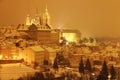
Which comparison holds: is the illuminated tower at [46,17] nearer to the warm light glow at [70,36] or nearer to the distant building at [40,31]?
the distant building at [40,31]

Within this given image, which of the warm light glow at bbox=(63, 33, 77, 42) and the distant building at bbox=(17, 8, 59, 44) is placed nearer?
the distant building at bbox=(17, 8, 59, 44)

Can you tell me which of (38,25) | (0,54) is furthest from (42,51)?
(38,25)

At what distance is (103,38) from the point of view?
18938 mm

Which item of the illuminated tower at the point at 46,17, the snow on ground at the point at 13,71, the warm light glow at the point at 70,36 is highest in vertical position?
the illuminated tower at the point at 46,17

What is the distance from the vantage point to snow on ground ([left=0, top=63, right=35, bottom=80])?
8.98 meters

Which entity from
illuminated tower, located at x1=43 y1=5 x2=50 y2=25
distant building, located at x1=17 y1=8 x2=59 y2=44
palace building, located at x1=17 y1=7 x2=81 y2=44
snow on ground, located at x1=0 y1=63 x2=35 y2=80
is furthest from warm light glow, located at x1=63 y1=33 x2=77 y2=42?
snow on ground, located at x1=0 y1=63 x2=35 y2=80

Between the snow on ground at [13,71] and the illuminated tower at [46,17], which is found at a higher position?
the illuminated tower at [46,17]

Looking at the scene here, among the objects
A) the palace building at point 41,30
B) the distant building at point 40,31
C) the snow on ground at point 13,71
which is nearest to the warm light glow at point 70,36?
the palace building at point 41,30

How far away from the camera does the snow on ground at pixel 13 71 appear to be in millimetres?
8984

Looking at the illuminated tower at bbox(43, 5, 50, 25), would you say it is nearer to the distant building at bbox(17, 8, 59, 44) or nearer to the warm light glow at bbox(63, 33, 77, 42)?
the distant building at bbox(17, 8, 59, 44)

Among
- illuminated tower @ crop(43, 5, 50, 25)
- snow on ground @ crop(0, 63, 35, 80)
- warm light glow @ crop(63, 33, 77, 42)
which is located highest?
illuminated tower @ crop(43, 5, 50, 25)

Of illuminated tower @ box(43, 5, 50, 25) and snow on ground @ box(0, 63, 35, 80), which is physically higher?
illuminated tower @ box(43, 5, 50, 25)

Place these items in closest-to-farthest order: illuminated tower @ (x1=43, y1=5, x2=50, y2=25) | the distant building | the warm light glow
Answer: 1. the distant building
2. illuminated tower @ (x1=43, y1=5, x2=50, y2=25)
3. the warm light glow

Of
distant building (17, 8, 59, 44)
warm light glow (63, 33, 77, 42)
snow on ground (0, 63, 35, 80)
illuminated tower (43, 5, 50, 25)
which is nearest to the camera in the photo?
snow on ground (0, 63, 35, 80)
